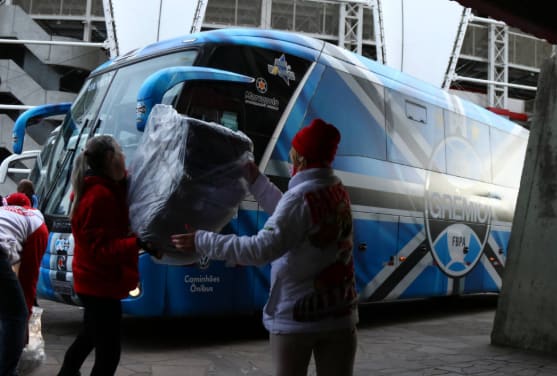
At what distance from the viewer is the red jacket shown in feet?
10.8

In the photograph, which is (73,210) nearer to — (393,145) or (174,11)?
(393,145)

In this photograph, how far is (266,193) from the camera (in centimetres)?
326

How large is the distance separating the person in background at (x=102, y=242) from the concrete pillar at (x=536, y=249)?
4.77 meters

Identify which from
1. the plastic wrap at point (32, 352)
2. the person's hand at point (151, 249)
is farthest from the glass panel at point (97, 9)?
the person's hand at point (151, 249)

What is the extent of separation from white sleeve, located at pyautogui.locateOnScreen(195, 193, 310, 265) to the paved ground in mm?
2956

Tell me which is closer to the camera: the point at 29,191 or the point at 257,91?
the point at 257,91

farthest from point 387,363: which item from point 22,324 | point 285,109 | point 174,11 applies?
point 174,11

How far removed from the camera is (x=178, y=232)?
2.99 meters

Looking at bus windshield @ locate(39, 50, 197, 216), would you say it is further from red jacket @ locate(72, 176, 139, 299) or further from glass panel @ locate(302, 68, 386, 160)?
red jacket @ locate(72, 176, 139, 299)

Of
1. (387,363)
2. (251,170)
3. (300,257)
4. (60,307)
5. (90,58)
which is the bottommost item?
(60,307)

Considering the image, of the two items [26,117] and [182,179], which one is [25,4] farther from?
[182,179]

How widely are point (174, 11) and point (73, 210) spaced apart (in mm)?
25235

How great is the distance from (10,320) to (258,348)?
3.24 m

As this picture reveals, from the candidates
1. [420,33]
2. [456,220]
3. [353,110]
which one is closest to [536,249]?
[353,110]
